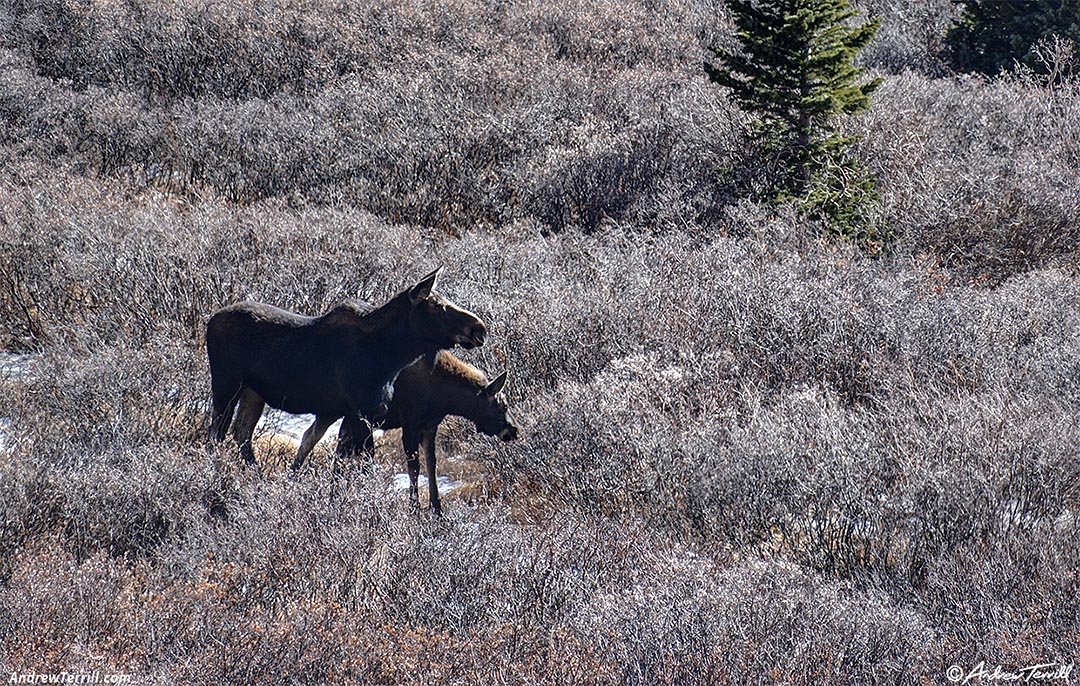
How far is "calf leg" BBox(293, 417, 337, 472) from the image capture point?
273 inches

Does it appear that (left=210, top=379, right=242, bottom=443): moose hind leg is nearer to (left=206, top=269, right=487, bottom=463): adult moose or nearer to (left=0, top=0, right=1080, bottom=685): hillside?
(left=206, top=269, right=487, bottom=463): adult moose

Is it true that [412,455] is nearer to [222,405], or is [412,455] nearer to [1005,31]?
[222,405]

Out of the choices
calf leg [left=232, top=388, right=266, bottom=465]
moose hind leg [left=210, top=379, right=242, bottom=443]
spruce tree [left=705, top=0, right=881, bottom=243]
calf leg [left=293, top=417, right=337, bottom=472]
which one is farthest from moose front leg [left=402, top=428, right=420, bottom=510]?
spruce tree [left=705, top=0, right=881, bottom=243]

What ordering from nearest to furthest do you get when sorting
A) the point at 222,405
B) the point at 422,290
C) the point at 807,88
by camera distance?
the point at 422,290
the point at 222,405
the point at 807,88

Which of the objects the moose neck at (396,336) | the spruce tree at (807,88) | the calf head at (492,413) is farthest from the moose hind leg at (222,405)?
the spruce tree at (807,88)

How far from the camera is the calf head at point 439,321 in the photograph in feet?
21.8

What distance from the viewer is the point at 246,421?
723 cm

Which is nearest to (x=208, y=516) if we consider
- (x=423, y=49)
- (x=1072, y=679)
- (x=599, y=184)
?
(x=1072, y=679)

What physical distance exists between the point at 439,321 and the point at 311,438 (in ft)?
3.53

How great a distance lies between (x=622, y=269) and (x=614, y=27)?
39.6ft

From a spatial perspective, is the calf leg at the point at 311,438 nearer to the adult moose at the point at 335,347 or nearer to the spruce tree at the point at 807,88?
the adult moose at the point at 335,347

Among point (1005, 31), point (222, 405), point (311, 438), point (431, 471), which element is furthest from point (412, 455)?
point (1005, 31)

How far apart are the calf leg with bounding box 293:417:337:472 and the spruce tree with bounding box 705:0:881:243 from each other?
26.0 ft

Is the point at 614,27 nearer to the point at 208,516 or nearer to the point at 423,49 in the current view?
the point at 423,49
